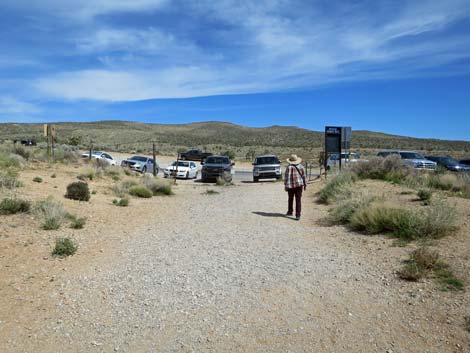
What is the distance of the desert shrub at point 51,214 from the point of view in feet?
31.1

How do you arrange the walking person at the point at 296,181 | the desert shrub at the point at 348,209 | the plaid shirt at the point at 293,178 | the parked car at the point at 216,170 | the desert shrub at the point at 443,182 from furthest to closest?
the parked car at the point at 216,170, the desert shrub at the point at 443,182, the plaid shirt at the point at 293,178, the walking person at the point at 296,181, the desert shrub at the point at 348,209

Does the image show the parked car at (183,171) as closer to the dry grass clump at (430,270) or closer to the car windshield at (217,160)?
the car windshield at (217,160)

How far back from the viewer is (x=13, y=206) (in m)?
10.1

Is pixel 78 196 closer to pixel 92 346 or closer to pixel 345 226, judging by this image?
pixel 345 226

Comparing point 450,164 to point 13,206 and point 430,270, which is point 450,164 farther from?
point 13,206

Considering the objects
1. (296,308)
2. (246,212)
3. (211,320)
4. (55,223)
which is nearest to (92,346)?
(211,320)

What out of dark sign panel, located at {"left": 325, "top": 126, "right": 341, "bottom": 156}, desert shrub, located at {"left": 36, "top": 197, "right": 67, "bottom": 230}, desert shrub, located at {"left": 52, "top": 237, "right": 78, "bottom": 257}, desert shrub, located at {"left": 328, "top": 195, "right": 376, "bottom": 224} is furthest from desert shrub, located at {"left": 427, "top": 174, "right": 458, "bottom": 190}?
desert shrub, located at {"left": 52, "top": 237, "right": 78, "bottom": 257}

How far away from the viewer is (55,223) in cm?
957

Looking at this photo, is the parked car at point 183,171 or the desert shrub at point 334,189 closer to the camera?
the desert shrub at point 334,189

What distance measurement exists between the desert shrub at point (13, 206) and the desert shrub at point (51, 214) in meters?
0.26

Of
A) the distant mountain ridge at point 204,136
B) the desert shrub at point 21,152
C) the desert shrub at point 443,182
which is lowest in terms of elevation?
the desert shrub at point 443,182

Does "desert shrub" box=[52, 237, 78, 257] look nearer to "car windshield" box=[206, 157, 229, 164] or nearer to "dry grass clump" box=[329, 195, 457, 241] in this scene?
"dry grass clump" box=[329, 195, 457, 241]

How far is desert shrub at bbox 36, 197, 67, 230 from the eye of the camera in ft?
31.1

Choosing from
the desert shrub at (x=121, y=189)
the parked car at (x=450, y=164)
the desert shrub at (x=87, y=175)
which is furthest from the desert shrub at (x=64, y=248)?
the parked car at (x=450, y=164)
